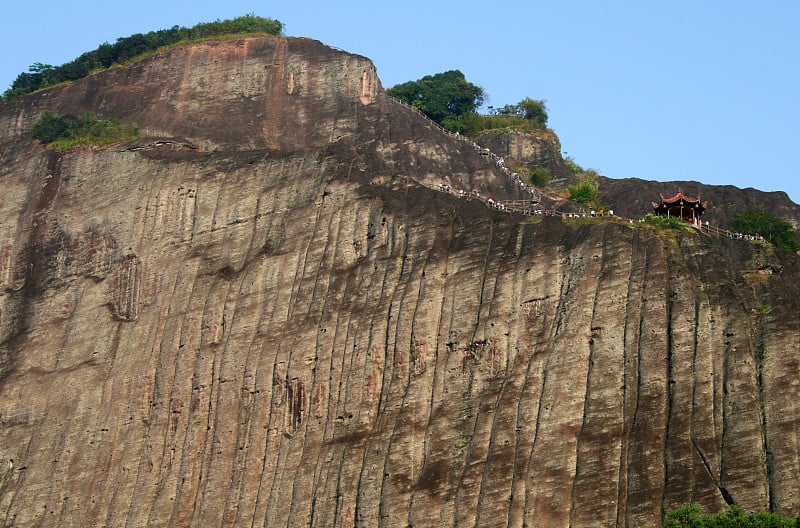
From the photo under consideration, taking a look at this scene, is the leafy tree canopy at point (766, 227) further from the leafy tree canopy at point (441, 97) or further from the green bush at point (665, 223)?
the leafy tree canopy at point (441, 97)

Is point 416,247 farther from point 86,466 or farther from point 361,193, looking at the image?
point 86,466

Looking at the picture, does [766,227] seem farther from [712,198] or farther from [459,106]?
[459,106]

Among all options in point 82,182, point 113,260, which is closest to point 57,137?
point 82,182

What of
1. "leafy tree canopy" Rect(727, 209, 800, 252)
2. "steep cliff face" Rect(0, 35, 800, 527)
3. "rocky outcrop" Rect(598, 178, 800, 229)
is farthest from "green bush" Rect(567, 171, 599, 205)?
"leafy tree canopy" Rect(727, 209, 800, 252)

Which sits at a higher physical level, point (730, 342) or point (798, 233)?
point (798, 233)

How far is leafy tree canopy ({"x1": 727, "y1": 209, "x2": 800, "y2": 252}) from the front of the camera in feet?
298

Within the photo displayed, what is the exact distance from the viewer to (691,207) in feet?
280

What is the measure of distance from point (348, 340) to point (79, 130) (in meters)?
25.2

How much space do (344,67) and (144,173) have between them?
14.0 metres

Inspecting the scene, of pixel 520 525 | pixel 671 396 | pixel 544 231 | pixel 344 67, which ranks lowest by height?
pixel 520 525

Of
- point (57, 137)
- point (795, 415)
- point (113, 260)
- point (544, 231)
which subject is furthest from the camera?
point (57, 137)

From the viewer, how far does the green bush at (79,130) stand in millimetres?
96625

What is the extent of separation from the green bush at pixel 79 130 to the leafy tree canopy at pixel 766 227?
30293 mm

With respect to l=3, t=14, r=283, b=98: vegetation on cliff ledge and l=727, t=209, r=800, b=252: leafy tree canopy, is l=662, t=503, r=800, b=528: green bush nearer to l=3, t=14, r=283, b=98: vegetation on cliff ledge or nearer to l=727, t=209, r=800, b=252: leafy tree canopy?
l=727, t=209, r=800, b=252: leafy tree canopy
